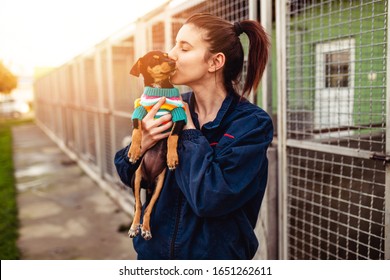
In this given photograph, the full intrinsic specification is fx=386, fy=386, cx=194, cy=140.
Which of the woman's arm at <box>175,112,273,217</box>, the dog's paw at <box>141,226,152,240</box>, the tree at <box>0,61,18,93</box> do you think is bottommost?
the dog's paw at <box>141,226,152,240</box>

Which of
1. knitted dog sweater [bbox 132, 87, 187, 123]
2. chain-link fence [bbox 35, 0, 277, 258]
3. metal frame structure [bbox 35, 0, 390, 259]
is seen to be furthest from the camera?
chain-link fence [bbox 35, 0, 277, 258]

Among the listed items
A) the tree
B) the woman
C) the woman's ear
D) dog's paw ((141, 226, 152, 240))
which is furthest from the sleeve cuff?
the tree

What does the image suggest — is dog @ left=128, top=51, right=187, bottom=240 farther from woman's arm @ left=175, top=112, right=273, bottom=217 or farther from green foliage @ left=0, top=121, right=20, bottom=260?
green foliage @ left=0, top=121, right=20, bottom=260

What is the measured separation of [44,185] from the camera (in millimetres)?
6305

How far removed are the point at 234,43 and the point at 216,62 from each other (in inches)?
3.9

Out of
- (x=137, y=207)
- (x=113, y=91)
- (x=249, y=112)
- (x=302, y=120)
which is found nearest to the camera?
(x=249, y=112)

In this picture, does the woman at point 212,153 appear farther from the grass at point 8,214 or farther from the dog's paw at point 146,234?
the grass at point 8,214

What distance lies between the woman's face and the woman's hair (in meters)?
0.02

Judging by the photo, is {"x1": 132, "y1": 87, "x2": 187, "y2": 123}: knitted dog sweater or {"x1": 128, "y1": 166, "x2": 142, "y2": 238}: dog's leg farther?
{"x1": 128, "y1": 166, "x2": 142, "y2": 238}: dog's leg

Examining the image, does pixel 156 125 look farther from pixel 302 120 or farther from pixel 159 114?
pixel 302 120

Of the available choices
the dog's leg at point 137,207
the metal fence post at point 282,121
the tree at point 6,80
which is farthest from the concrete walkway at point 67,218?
the tree at point 6,80

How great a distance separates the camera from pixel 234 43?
4.48 ft

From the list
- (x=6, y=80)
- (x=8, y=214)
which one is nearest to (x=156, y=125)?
(x=8, y=214)

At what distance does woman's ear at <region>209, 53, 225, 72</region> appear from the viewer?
1332 millimetres
